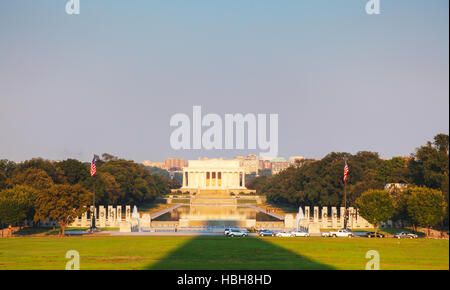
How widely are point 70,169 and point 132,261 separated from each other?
57110 mm

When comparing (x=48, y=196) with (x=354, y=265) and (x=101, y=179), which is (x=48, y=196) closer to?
(x=101, y=179)

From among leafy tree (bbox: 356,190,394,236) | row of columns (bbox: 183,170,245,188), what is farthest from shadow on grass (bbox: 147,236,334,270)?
row of columns (bbox: 183,170,245,188)

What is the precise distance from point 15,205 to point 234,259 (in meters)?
33.2

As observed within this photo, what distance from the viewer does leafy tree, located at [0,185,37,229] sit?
172 ft

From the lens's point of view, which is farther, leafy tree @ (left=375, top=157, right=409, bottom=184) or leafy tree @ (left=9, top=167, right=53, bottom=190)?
leafy tree @ (left=375, top=157, right=409, bottom=184)

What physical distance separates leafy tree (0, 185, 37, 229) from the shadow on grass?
24709mm

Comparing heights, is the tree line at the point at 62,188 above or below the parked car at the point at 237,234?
above

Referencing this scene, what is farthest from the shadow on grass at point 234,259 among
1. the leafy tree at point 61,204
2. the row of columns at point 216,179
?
the row of columns at point 216,179

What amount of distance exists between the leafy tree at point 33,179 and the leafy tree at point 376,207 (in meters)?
39.8

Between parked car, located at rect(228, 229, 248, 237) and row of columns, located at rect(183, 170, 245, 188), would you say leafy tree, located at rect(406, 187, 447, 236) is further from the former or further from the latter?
row of columns, located at rect(183, 170, 245, 188)

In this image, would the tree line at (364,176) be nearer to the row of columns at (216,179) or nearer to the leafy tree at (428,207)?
the leafy tree at (428,207)

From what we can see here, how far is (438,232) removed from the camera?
57.9 metres

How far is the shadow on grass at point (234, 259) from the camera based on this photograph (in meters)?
24.7
